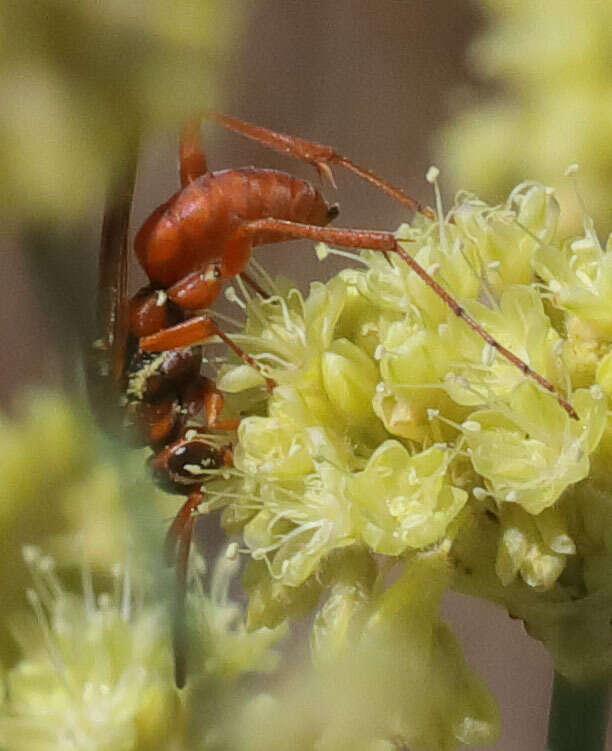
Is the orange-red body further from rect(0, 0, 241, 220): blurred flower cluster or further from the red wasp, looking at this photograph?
rect(0, 0, 241, 220): blurred flower cluster

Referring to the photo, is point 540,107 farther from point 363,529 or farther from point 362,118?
point 363,529

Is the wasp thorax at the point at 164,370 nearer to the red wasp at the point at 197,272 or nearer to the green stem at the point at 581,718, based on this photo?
the red wasp at the point at 197,272

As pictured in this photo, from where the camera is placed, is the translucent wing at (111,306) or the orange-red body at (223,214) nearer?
the translucent wing at (111,306)

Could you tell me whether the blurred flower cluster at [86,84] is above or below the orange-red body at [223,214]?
above

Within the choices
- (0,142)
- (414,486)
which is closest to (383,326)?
(414,486)

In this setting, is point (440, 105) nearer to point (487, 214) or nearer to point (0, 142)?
point (487, 214)

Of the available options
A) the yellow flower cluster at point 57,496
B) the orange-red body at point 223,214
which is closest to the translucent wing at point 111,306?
the yellow flower cluster at point 57,496

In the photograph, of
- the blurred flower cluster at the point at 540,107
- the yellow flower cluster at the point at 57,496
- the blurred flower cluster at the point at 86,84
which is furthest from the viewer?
the blurred flower cluster at the point at 540,107
